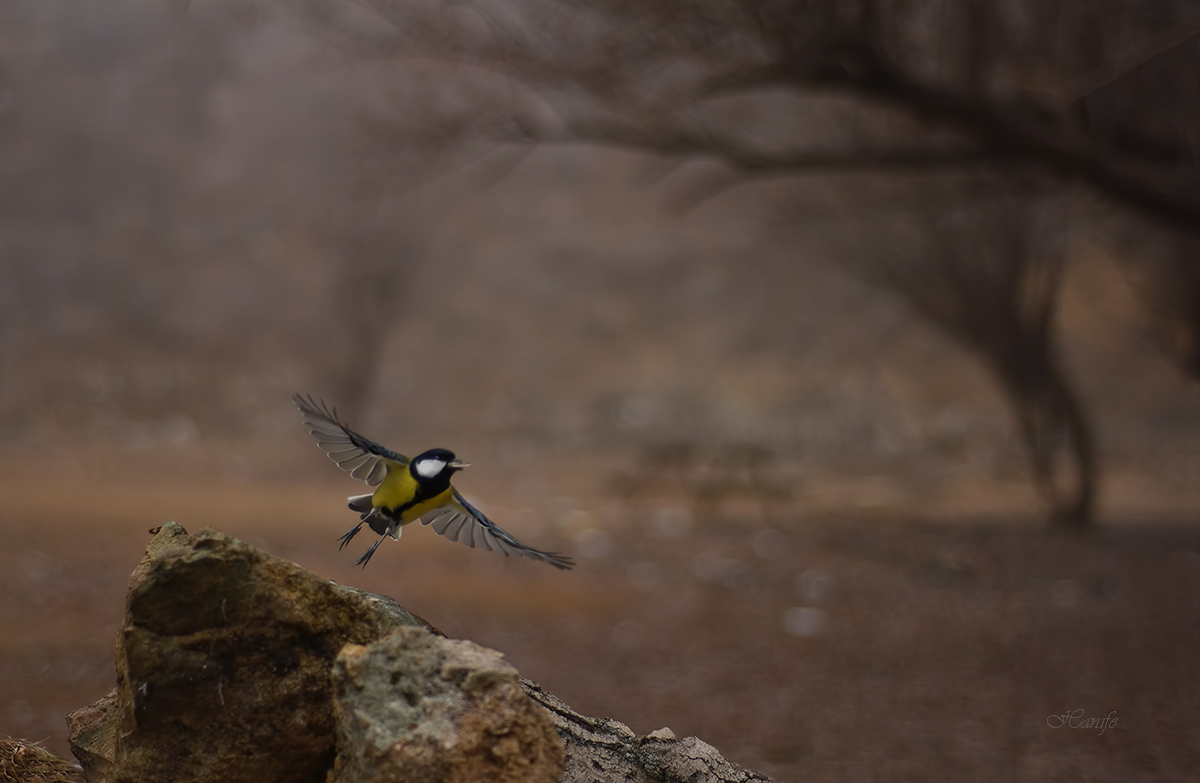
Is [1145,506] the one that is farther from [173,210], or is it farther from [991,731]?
[173,210]

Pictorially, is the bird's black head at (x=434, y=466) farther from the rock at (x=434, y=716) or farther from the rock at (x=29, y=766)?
the rock at (x=29, y=766)

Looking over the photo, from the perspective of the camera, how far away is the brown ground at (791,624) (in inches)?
198

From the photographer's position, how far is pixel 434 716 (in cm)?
202

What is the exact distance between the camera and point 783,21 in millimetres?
4941

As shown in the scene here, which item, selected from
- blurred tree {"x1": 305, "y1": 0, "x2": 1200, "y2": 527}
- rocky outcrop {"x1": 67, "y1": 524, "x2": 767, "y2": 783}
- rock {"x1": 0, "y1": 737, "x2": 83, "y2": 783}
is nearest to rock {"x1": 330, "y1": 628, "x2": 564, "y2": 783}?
rocky outcrop {"x1": 67, "y1": 524, "x2": 767, "y2": 783}

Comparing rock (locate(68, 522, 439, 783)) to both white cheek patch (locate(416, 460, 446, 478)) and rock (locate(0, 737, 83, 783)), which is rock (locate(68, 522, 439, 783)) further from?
rock (locate(0, 737, 83, 783))

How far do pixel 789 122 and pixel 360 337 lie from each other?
33.1 ft

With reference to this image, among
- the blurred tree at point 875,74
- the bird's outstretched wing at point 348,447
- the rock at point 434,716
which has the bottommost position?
the rock at point 434,716

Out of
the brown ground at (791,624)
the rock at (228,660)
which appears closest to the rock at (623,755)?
the rock at (228,660)

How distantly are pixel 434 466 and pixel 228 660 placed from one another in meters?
0.62

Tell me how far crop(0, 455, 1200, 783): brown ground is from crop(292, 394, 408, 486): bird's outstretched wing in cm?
186

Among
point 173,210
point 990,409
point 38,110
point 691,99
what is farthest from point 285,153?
point 691,99

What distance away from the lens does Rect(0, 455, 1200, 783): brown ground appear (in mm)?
5039

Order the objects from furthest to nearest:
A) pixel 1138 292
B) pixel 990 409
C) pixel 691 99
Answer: pixel 990 409, pixel 1138 292, pixel 691 99
